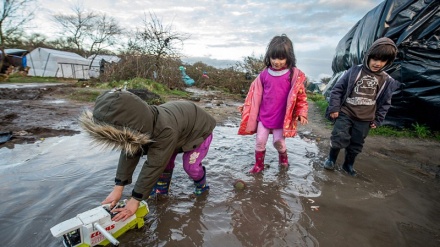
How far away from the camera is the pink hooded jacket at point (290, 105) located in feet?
8.28

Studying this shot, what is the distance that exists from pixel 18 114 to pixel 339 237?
5700 mm

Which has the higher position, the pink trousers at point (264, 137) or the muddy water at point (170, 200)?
the pink trousers at point (264, 137)

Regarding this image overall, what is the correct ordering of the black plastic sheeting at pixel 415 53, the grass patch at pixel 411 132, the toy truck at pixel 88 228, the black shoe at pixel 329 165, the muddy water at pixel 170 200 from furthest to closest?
the grass patch at pixel 411 132 < the black plastic sheeting at pixel 415 53 < the black shoe at pixel 329 165 < the muddy water at pixel 170 200 < the toy truck at pixel 88 228

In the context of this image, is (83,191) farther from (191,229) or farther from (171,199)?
(191,229)

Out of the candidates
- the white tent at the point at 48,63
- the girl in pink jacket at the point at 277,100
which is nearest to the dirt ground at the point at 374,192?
the girl in pink jacket at the point at 277,100

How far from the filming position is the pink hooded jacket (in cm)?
252

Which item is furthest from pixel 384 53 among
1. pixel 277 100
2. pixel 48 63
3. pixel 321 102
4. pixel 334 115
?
pixel 48 63

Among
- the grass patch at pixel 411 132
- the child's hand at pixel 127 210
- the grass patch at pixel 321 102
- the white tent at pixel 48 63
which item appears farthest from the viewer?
the white tent at pixel 48 63

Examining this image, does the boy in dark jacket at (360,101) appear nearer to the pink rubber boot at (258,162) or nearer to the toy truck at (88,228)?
the pink rubber boot at (258,162)

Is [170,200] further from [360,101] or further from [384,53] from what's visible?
[384,53]

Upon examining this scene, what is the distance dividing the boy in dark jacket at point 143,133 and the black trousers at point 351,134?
1654mm

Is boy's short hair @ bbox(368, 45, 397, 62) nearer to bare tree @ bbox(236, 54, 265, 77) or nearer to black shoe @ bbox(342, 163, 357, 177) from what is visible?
black shoe @ bbox(342, 163, 357, 177)

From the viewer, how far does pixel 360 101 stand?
2674mm

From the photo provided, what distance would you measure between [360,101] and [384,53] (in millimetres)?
543
